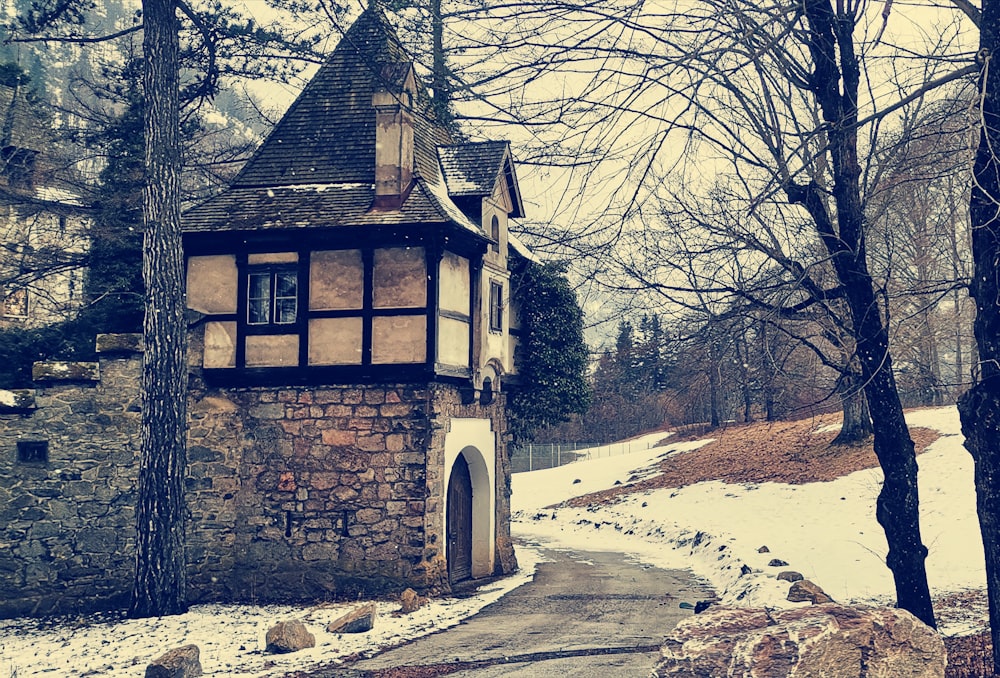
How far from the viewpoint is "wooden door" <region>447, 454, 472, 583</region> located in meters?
18.6

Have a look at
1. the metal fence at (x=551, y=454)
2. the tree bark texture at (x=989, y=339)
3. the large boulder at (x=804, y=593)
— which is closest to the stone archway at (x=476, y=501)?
the large boulder at (x=804, y=593)

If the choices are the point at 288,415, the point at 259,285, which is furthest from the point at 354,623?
the point at 259,285

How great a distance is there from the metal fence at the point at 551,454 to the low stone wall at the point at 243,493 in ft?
115

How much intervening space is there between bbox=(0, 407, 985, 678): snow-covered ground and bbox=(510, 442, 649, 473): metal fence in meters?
13.5

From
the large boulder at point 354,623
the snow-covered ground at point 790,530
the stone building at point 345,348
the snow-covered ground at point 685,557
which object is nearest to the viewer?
the snow-covered ground at point 685,557

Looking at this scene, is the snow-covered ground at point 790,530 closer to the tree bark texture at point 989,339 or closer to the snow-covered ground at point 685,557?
the snow-covered ground at point 685,557

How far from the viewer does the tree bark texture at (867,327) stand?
10070 millimetres

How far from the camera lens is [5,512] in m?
16.3

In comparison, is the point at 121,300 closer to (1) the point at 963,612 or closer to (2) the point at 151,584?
(2) the point at 151,584


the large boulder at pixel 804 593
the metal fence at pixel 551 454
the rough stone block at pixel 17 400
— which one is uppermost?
the rough stone block at pixel 17 400

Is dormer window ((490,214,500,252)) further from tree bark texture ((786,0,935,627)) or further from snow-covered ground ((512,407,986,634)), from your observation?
tree bark texture ((786,0,935,627))

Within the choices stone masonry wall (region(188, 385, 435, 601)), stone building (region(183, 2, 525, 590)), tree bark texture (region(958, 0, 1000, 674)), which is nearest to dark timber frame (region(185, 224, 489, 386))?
stone building (region(183, 2, 525, 590))

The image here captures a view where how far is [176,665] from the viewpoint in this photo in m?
10.9

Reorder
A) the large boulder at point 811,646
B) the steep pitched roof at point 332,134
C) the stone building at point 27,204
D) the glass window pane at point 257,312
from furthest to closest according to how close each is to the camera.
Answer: the stone building at point 27,204 < the steep pitched roof at point 332,134 < the glass window pane at point 257,312 < the large boulder at point 811,646
